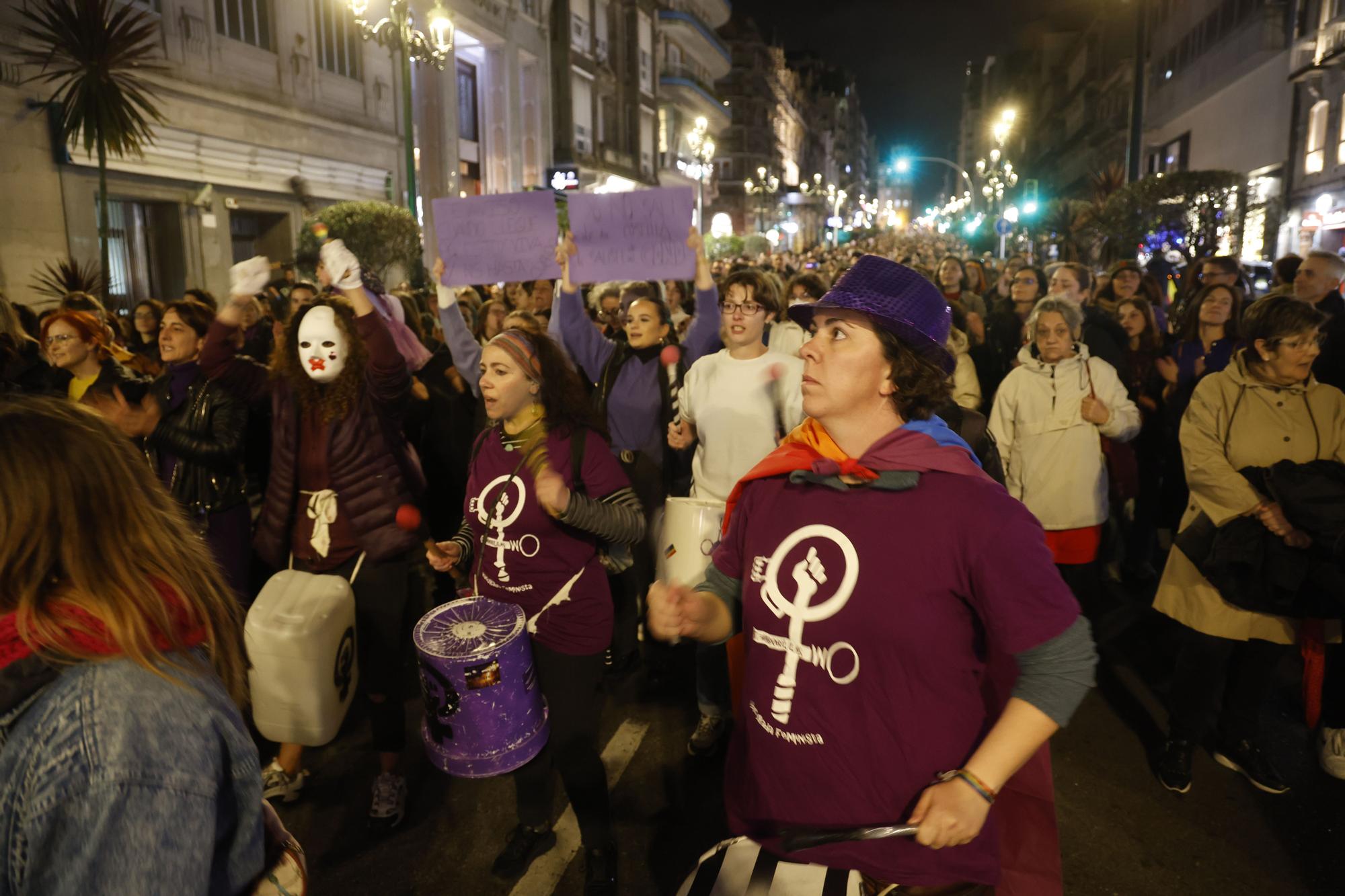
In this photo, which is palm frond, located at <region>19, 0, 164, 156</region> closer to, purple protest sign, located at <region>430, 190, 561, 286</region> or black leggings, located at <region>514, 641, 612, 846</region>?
purple protest sign, located at <region>430, 190, 561, 286</region>

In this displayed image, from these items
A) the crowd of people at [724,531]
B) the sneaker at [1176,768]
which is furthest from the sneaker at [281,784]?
the sneaker at [1176,768]

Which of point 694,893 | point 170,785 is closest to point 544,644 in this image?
point 694,893

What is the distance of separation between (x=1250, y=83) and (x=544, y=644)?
3963 cm

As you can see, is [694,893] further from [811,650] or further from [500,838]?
[500,838]

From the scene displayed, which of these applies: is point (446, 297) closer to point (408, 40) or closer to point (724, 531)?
point (724, 531)

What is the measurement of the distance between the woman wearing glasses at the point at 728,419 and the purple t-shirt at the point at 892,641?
236 centimetres

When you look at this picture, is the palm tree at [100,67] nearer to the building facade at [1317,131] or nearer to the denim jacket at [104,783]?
the denim jacket at [104,783]

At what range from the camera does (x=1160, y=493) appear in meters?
6.54

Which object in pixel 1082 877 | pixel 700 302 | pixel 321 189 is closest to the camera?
pixel 1082 877

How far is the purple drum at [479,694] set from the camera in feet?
9.73

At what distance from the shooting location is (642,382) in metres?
5.27

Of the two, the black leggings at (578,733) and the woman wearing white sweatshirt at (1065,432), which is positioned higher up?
the woman wearing white sweatshirt at (1065,432)

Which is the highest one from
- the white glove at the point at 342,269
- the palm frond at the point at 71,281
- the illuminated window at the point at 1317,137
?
the illuminated window at the point at 1317,137

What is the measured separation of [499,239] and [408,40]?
357 inches
